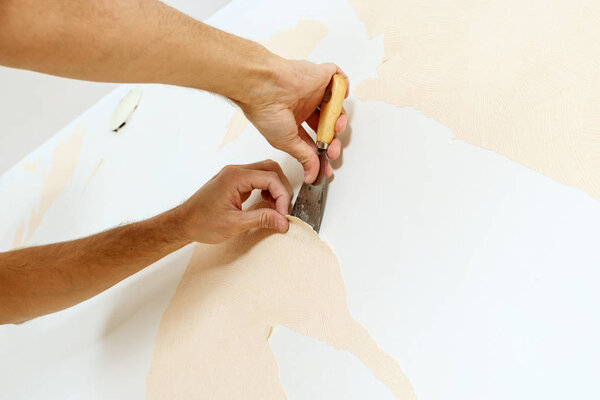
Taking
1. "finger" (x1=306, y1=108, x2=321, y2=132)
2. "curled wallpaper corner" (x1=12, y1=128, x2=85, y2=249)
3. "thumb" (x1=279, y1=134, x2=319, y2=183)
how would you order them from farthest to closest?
1. "curled wallpaper corner" (x1=12, y1=128, x2=85, y2=249)
2. "finger" (x1=306, y1=108, x2=321, y2=132)
3. "thumb" (x1=279, y1=134, x2=319, y2=183)

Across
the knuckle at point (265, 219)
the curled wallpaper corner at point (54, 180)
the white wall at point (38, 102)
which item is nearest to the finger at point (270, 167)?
the knuckle at point (265, 219)

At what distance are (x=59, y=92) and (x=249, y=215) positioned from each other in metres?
1.40

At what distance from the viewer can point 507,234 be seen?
0.72 m

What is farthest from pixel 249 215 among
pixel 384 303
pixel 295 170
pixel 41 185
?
pixel 41 185

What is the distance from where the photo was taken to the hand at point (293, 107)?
0.91 m

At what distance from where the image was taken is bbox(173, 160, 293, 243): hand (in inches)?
37.0

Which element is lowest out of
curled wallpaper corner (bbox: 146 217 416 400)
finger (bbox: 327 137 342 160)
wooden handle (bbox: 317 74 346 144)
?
curled wallpaper corner (bbox: 146 217 416 400)

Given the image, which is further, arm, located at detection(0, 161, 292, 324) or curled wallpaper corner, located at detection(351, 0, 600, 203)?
arm, located at detection(0, 161, 292, 324)

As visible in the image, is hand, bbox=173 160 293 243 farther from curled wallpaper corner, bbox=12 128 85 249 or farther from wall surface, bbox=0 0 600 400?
curled wallpaper corner, bbox=12 128 85 249

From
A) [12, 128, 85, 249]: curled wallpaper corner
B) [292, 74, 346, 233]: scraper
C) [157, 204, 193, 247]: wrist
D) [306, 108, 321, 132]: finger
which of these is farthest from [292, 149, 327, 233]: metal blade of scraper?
[12, 128, 85, 249]: curled wallpaper corner

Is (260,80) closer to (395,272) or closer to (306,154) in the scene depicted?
(306,154)

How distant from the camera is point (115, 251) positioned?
1.09m

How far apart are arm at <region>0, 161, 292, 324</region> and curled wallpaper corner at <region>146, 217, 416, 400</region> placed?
3.0 inches

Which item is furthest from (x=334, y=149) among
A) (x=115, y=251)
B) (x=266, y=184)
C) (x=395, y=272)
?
(x=115, y=251)
